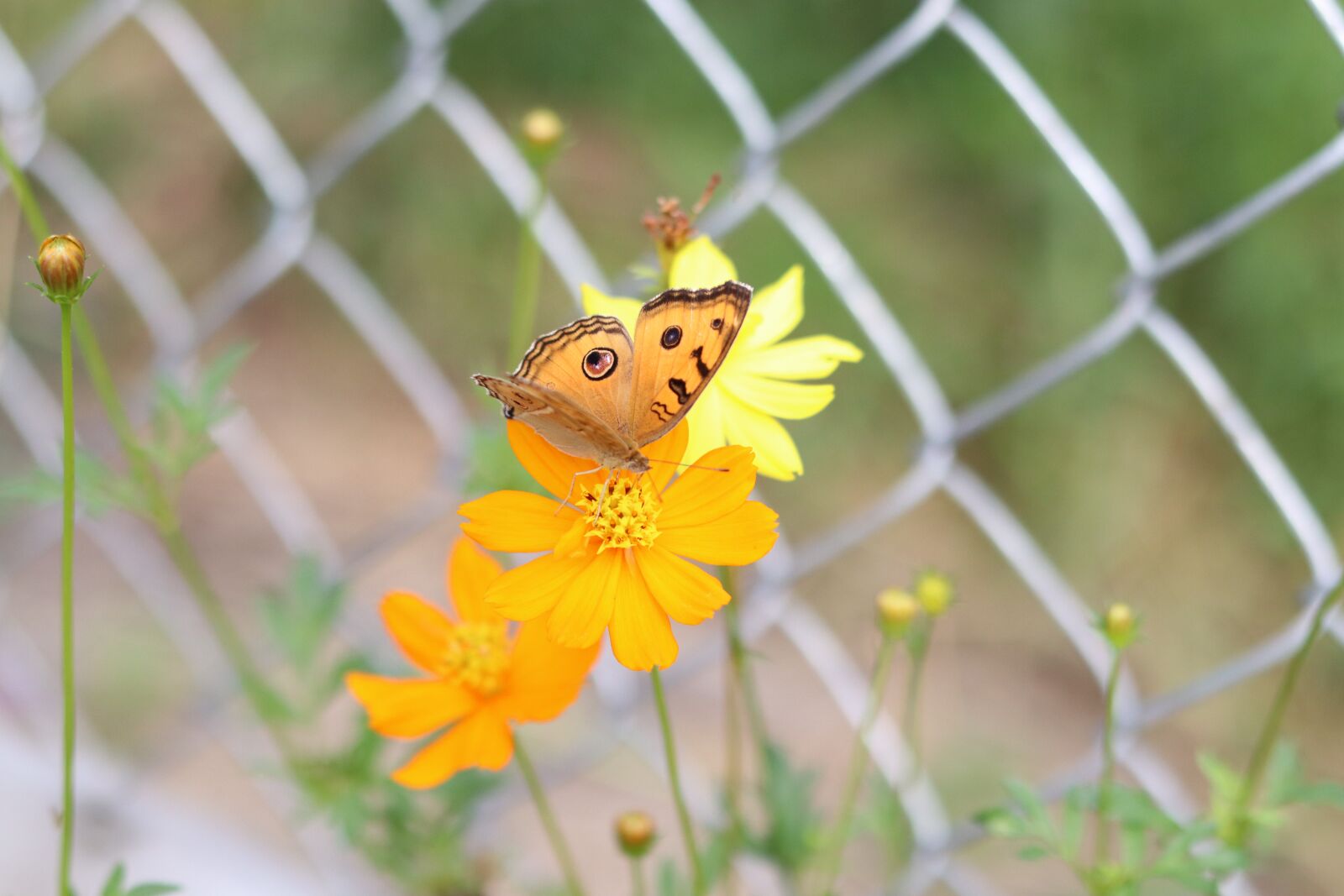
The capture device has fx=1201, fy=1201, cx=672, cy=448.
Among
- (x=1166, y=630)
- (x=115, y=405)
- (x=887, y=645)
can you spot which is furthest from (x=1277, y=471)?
(x=1166, y=630)

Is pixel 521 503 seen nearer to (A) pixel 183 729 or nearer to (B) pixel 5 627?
(A) pixel 183 729

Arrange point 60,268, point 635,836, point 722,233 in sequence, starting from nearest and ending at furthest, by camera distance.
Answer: point 60,268 → point 635,836 → point 722,233

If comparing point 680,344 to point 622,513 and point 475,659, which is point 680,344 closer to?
point 622,513

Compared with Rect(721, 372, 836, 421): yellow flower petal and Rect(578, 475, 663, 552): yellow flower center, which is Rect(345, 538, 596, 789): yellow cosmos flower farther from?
Rect(721, 372, 836, 421): yellow flower petal

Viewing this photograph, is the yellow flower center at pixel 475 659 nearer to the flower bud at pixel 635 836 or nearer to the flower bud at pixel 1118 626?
the flower bud at pixel 635 836

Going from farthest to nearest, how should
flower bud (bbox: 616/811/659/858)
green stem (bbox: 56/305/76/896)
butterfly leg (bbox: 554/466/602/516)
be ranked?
flower bud (bbox: 616/811/659/858)
butterfly leg (bbox: 554/466/602/516)
green stem (bbox: 56/305/76/896)

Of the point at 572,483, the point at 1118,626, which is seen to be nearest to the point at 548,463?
the point at 572,483

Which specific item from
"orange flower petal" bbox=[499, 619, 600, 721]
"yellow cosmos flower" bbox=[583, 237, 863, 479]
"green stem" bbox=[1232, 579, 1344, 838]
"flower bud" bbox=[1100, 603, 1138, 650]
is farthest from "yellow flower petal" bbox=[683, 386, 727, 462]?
"green stem" bbox=[1232, 579, 1344, 838]
